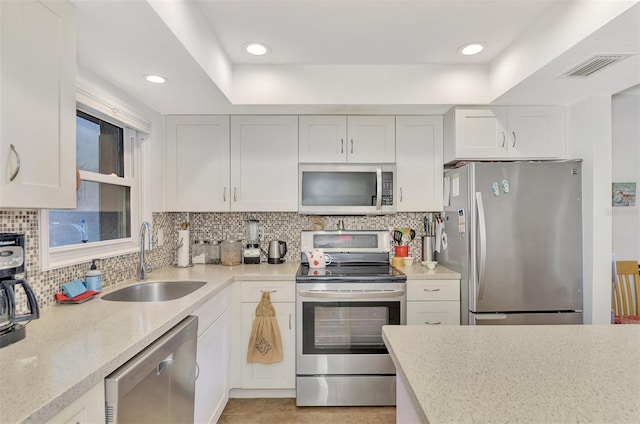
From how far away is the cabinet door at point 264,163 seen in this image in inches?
110

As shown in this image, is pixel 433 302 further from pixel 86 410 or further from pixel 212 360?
pixel 86 410

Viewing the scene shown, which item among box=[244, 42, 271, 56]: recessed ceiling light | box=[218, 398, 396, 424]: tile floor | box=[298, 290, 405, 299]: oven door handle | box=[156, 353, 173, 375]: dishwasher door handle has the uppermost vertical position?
box=[244, 42, 271, 56]: recessed ceiling light

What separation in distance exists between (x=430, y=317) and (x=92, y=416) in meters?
2.07

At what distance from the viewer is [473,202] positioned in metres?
2.38

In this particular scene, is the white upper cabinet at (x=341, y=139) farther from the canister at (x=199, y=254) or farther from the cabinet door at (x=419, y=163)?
the canister at (x=199, y=254)

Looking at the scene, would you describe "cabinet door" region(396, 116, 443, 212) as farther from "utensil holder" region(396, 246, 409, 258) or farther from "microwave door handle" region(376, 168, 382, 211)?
"utensil holder" region(396, 246, 409, 258)

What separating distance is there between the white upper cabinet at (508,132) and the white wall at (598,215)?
215mm

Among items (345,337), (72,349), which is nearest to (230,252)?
(345,337)

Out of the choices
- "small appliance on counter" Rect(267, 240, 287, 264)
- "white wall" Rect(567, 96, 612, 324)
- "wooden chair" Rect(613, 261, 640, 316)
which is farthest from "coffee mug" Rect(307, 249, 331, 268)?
"wooden chair" Rect(613, 261, 640, 316)

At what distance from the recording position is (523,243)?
7.80 feet

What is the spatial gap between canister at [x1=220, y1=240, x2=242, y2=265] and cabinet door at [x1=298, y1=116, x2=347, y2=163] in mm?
908

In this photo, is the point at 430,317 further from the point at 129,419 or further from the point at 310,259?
the point at 129,419

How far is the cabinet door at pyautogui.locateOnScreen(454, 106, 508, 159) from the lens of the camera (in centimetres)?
259

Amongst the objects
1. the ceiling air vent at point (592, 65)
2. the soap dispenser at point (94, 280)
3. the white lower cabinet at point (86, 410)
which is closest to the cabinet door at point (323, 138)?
the ceiling air vent at point (592, 65)
